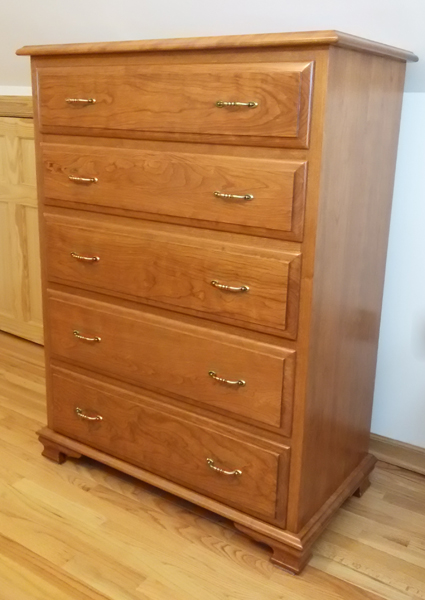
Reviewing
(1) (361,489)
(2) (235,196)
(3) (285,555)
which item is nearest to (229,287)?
(2) (235,196)

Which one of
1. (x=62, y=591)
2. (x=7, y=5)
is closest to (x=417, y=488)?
(x=62, y=591)

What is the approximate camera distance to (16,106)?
2.47m

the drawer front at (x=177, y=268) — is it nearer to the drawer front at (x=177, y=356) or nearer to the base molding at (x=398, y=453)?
the drawer front at (x=177, y=356)

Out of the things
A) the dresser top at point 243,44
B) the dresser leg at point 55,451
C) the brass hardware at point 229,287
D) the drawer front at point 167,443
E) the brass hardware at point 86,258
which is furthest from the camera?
the dresser leg at point 55,451

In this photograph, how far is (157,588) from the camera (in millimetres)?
1491

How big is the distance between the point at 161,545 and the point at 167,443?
0.25 m

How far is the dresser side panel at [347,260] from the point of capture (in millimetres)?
1342

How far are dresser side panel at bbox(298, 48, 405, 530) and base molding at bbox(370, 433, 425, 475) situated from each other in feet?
0.83

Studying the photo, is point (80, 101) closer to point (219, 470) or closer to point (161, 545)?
point (219, 470)

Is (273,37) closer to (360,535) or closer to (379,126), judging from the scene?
(379,126)

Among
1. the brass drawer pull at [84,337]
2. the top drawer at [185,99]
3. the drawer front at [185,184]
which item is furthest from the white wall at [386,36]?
the brass drawer pull at [84,337]

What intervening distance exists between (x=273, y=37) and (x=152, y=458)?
1.08 meters

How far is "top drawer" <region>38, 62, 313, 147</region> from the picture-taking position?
129 cm

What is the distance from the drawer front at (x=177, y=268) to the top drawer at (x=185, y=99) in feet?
0.77
